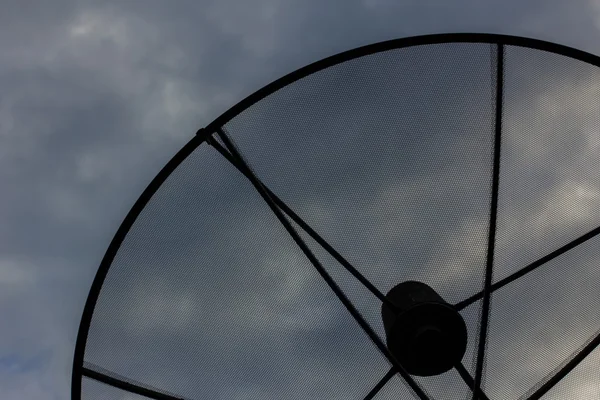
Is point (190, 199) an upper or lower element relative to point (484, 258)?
upper

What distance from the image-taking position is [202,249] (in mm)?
6480

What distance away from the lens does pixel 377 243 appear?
6598 millimetres

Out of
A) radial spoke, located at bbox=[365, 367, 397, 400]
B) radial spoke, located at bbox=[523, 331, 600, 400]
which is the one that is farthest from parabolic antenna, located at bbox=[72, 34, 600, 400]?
radial spoke, located at bbox=[523, 331, 600, 400]

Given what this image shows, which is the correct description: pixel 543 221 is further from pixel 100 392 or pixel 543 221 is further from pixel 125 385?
pixel 100 392

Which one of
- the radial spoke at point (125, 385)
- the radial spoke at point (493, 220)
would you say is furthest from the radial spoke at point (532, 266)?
the radial spoke at point (125, 385)

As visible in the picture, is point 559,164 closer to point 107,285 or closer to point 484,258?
point 484,258

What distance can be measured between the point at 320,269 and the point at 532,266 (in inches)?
85.3

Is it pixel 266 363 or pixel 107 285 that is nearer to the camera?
pixel 107 285

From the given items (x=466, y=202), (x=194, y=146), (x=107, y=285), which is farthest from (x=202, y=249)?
(x=466, y=202)

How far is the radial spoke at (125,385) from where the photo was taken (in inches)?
226

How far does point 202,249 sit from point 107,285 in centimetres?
104

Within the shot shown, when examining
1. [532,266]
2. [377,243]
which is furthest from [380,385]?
[532,266]

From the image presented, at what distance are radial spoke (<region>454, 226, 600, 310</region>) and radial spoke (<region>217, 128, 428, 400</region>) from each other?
1.01m

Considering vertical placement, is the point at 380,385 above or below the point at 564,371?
above
